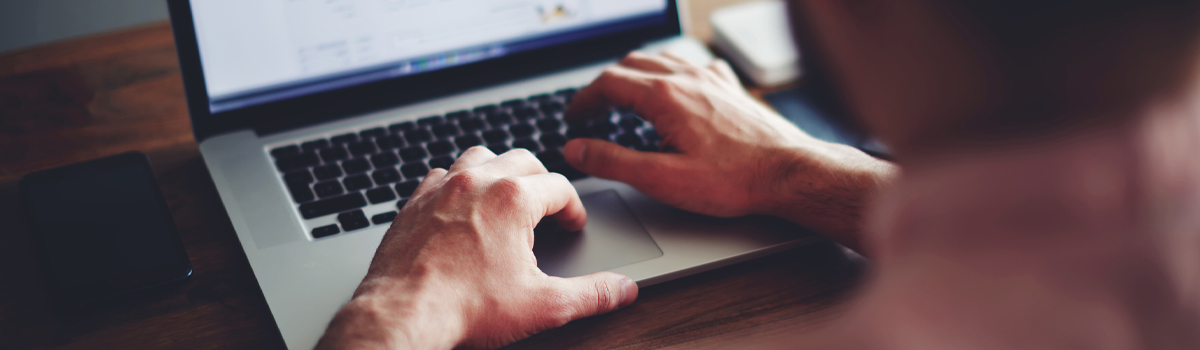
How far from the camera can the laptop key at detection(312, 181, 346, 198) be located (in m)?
0.74

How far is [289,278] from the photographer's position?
0.65 metres

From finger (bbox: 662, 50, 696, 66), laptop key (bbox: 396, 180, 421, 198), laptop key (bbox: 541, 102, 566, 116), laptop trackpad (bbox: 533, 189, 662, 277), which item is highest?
finger (bbox: 662, 50, 696, 66)

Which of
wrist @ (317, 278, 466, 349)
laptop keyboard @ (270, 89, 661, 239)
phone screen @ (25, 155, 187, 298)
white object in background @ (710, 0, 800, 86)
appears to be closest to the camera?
wrist @ (317, 278, 466, 349)

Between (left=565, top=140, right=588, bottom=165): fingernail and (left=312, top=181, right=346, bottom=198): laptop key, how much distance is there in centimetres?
23

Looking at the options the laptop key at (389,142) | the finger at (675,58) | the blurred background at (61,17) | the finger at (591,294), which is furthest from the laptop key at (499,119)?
the blurred background at (61,17)

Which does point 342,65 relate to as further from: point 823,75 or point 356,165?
point 823,75

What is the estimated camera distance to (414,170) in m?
0.78

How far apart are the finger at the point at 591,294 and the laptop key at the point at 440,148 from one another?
0.28m

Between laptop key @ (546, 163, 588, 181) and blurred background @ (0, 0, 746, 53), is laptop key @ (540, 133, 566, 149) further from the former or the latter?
blurred background @ (0, 0, 746, 53)

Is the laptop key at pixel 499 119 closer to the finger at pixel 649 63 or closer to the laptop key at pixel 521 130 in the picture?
the laptop key at pixel 521 130

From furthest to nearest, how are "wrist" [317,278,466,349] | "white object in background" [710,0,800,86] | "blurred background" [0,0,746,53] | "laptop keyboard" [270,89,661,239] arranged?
"blurred background" [0,0,746,53]
"white object in background" [710,0,800,86]
"laptop keyboard" [270,89,661,239]
"wrist" [317,278,466,349]

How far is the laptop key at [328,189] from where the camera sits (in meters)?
0.74

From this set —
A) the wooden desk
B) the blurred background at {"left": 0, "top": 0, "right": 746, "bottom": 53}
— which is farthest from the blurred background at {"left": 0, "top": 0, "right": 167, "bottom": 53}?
the wooden desk

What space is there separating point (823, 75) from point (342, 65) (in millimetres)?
616
